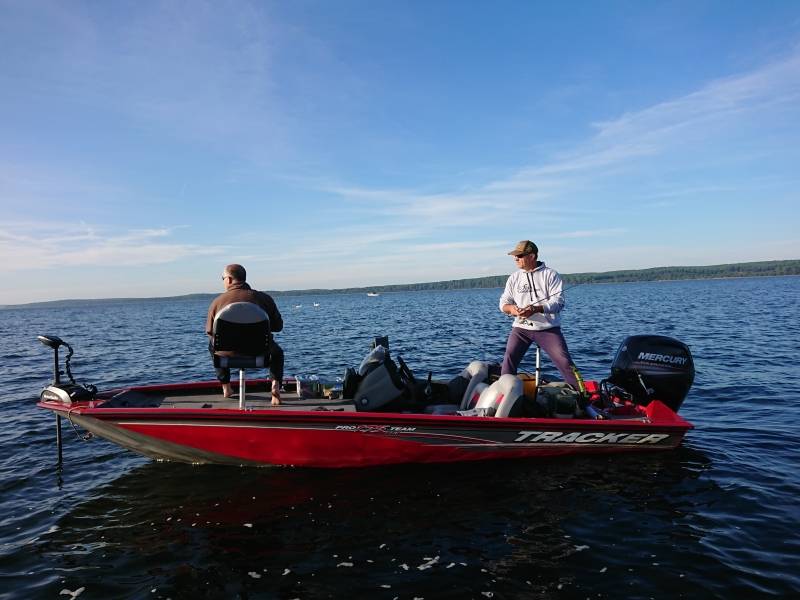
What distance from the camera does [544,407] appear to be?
6.55m

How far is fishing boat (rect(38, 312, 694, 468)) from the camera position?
568cm

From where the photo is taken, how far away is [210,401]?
21.5 feet

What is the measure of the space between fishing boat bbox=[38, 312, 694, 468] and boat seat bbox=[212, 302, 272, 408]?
0.53m

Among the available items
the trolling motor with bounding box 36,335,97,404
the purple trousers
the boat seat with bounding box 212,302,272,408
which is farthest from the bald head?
the purple trousers

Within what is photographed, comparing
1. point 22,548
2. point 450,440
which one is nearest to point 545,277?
point 450,440

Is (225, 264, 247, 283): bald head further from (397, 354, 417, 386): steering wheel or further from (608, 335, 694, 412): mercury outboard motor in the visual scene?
(608, 335, 694, 412): mercury outboard motor

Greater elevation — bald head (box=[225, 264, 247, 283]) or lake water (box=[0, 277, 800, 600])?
bald head (box=[225, 264, 247, 283])

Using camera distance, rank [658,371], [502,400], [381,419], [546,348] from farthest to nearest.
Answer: [546,348] → [658,371] → [502,400] → [381,419]

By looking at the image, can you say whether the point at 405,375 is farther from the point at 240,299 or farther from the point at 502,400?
the point at 240,299

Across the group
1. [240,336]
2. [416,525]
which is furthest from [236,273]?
[416,525]

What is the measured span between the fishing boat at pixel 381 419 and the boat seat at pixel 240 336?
0.53 meters

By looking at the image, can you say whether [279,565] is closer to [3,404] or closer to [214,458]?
[214,458]

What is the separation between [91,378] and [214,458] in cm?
1003

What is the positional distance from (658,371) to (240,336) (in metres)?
5.35
